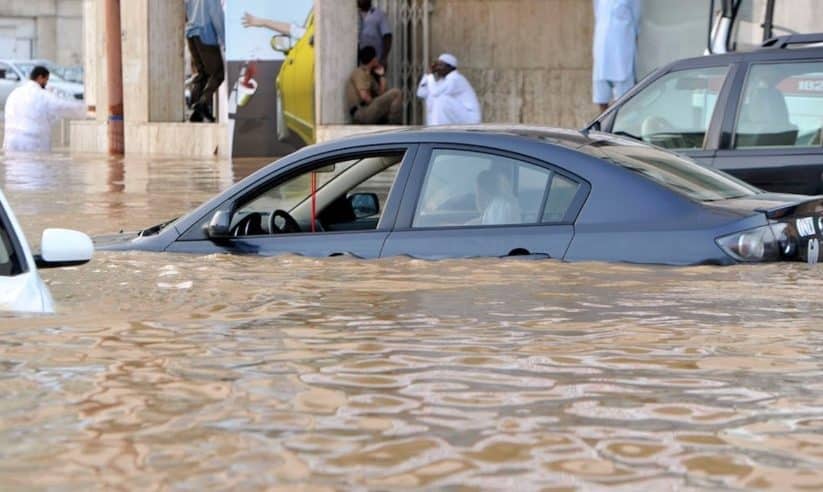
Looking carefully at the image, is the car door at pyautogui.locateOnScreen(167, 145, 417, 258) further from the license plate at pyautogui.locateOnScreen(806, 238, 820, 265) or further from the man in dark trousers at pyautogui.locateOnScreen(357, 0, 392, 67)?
the man in dark trousers at pyautogui.locateOnScreen(357, 0, 392, 67)

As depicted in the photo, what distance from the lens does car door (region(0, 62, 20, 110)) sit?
43.4 meters

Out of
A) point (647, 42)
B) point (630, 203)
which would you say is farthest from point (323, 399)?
point (647, 42)

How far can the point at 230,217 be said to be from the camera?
794cm

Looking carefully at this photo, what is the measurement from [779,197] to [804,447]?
11.8ft

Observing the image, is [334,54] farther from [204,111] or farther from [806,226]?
[806,226]

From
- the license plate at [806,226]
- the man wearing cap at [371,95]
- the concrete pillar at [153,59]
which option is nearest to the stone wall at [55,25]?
the concrete pillar at [153,59]

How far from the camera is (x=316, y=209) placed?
26.5 ft

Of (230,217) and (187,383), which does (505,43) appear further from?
(187,383)

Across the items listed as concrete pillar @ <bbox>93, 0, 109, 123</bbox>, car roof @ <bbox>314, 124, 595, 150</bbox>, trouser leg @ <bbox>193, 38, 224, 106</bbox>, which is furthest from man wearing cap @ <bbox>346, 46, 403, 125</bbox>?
car roof @ <bbox>314, 124, 595, 150</bbox>

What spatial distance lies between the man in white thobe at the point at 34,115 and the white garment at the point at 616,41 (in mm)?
10435

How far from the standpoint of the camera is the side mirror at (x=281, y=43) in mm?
20594

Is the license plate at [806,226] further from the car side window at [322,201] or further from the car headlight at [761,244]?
the car side window at [322,201]

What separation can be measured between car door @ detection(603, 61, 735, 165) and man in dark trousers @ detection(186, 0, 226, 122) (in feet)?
46.0

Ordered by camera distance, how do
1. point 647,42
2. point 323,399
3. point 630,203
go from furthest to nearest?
point 647,42 → point 630,203 → point 323,399
